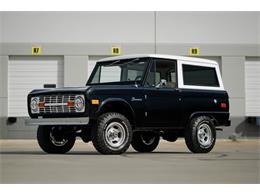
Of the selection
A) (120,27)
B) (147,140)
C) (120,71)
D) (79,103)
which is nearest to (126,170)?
(79,103)

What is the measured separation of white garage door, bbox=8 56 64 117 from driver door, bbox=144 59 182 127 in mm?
14162

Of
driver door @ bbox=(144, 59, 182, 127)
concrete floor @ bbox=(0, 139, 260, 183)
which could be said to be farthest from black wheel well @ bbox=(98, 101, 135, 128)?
concrete floor @ bbox=(0, 139, 260, 183)

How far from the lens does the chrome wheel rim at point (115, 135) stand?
1301cm

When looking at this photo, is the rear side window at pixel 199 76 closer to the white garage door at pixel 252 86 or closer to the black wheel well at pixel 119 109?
the black wheel well at pixel 119 109

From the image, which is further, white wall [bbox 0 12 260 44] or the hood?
white wall [bbox 0 12 260 44]

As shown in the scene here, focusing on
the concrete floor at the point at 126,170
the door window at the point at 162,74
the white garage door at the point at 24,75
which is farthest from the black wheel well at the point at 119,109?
the white garage door at the point at 24,75

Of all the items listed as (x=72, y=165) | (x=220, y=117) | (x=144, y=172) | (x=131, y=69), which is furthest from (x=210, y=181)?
(x=220, y=117)

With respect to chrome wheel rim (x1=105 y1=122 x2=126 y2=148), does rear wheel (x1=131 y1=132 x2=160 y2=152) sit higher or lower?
lower

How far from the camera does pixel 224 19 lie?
28406 millimetres

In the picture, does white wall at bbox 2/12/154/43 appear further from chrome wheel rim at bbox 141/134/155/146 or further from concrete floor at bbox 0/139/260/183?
concrete floor at bbox 0/139/260/183

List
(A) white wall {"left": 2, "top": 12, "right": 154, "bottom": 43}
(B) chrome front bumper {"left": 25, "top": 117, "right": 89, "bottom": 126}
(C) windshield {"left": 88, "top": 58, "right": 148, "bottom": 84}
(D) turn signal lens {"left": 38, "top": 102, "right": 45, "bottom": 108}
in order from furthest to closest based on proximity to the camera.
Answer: (A) white wall {"left": 2, "top": 12, "right": 154, "bottom": 43} → (C) windshield {"left": 88, "top": 58, "right": 148, "bottom": 84} → (D) turn signal lens {"left": 38, "top": 102, "right": 45, "bottom": 108} → (B) chrome front bumper {"left": 25, "top": 117, "right": 89, "bottom": 126}

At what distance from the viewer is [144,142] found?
52.0ft

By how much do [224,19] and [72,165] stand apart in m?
18.9

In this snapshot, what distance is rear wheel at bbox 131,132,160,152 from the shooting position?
621 inches
